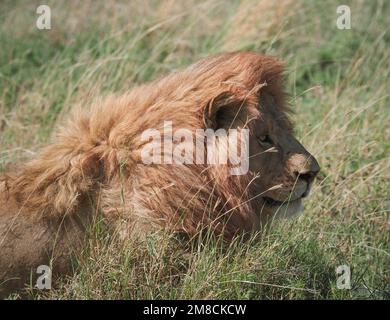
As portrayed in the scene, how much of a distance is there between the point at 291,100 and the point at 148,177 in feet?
4.72

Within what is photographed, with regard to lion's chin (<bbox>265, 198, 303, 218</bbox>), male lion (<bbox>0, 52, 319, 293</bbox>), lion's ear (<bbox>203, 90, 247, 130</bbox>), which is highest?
lion's ear (<bbox>203, 90, 247, 130</bbox>)

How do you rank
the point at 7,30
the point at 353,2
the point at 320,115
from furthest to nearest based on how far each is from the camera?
1. the point at 353,2
2. the point at 7,30
3. the point at 320,115

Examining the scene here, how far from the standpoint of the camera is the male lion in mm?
4504

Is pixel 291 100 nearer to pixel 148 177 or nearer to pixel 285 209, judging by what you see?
pixel 285 209

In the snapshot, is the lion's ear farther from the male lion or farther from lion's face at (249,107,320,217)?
lion's face at (249,107,320,217)

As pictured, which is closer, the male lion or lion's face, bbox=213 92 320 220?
the male lion

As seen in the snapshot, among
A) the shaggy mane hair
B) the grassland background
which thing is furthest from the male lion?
the grassland background

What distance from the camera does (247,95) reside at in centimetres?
476

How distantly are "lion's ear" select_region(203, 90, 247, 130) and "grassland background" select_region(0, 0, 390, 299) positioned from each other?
0.64 metres

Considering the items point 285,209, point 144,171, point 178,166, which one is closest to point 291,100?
point 285,209
